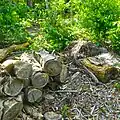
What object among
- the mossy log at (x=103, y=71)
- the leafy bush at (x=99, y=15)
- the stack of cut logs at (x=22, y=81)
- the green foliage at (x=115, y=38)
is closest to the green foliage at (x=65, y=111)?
the stack of cut logs at (x=22, y=81)

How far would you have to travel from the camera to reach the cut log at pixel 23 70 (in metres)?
3.75

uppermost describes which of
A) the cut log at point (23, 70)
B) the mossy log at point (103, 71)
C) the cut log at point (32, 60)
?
the cut log at point (23, 70)

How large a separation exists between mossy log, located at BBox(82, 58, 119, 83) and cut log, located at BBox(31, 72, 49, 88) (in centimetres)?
85

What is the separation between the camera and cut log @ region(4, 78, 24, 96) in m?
3.68

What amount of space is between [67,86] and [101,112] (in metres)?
0.62

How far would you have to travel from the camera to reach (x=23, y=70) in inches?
148

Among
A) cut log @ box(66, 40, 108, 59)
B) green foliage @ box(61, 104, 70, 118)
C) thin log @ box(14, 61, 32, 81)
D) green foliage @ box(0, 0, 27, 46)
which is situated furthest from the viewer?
green foliage @ box(0, 0, 27, 46)

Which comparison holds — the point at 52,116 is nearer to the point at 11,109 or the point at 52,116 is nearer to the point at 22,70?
the point at 11,109

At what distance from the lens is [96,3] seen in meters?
5.25

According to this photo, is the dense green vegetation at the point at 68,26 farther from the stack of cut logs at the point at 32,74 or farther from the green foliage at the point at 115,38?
the stack of cut logs at the point at 32,74

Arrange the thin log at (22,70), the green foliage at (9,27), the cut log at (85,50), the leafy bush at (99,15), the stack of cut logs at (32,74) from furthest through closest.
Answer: the green foliage at (9,27) < the leafy bush at (99,15) < the cut log at (85,50) < the thin log at (22,70) < the stack of cut logs at (32,74)

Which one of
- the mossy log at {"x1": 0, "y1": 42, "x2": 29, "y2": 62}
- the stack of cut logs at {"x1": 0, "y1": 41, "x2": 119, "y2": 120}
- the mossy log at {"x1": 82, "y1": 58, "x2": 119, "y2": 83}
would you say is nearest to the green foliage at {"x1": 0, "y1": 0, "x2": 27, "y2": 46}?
the mossy log at {"x1": 0, "y1": 42, "x2": 29, "y2": 62}

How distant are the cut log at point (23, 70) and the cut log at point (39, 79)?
3.2 inches

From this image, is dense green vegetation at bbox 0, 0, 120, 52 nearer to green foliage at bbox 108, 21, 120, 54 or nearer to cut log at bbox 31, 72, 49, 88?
green foliage at bbox 108, 21, 120, 54
